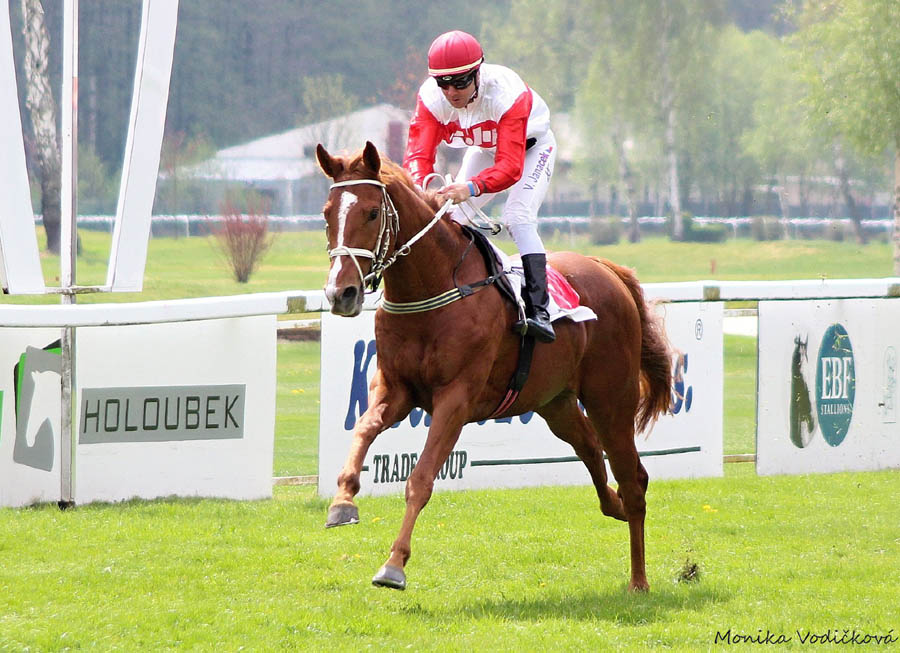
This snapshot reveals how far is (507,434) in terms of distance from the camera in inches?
342

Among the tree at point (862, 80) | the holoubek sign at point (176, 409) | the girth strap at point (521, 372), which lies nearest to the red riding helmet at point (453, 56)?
the girth strap at point (521, 372)

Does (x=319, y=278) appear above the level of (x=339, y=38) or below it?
below

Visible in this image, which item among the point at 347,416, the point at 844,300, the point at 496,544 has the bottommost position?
the point at 496,544

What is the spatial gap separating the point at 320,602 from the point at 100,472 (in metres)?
2.57

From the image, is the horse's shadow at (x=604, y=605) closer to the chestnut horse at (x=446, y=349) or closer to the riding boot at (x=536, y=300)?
the chestnut horse at (x=446, y=349)

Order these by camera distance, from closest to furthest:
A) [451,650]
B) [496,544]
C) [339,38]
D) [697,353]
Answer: [451,650] < [496,544] < [697,353] < [339,38]

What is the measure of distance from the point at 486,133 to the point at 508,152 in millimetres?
286

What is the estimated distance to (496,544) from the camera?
22.2ft

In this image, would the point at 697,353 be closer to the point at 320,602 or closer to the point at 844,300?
the point at 844,300

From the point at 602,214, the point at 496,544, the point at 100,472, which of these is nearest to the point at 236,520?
the point at 100,472

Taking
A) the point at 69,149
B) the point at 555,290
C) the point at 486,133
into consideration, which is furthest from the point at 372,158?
the point at 69,149

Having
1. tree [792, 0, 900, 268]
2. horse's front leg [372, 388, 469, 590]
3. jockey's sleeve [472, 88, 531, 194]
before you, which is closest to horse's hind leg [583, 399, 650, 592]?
horse's front leg [372, 388, 469, 590]

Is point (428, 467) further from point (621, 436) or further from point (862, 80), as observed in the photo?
point (862, 80)

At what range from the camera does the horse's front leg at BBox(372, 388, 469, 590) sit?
478 centimetres
